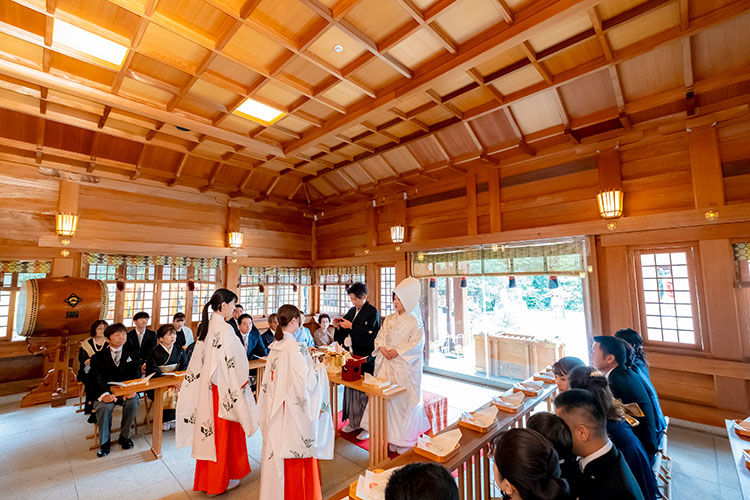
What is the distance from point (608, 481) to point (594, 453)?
121mm

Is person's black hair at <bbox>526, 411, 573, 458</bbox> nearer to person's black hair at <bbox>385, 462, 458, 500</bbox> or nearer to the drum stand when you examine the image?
person's black hair at <bbox>385, 462, 458, 500</bbox>

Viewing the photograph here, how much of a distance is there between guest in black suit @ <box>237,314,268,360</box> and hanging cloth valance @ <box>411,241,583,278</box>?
124 inches

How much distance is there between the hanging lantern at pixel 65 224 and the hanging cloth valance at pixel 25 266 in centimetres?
61

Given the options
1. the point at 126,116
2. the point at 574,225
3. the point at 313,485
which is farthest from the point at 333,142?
the point at 313,485

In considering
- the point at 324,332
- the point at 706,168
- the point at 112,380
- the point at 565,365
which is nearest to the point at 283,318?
the point at 565,365

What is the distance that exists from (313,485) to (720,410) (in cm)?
458

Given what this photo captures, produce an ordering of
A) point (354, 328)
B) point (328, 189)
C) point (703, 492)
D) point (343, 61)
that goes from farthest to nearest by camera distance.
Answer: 1. point (328, 189)
2. point (354, 328)
3. point (343, 61)
4. point (703, 492)

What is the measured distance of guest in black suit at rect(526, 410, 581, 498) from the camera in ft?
5.12

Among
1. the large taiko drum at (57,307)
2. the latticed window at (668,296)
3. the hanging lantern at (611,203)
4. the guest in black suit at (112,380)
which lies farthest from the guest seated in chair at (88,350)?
the latticed window at (668,296)

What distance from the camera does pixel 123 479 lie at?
309 cm

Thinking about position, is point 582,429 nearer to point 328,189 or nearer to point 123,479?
point 123,479

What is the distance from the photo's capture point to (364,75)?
387 cm

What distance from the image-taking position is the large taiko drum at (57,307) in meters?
4.76

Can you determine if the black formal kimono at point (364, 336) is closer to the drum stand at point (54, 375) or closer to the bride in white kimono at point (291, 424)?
the bride in white kimono at point (291, 424)
